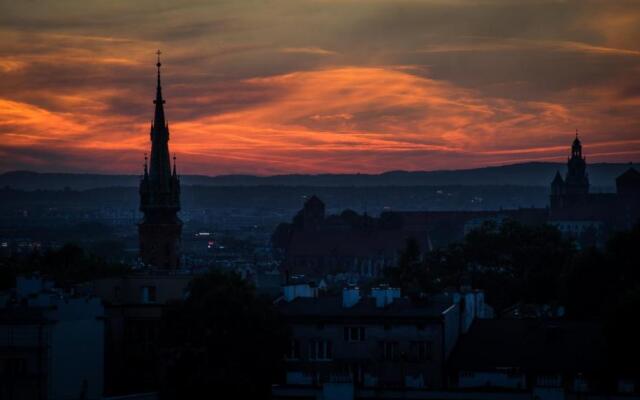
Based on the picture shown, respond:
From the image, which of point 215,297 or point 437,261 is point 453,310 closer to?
point 215,297

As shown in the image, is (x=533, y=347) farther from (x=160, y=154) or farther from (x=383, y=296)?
(x=160, y=154)

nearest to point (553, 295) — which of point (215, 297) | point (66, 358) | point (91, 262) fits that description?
point (91, 262)

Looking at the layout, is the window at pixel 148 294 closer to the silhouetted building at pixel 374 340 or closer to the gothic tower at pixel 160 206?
the silhouetted building at pixel 374 340

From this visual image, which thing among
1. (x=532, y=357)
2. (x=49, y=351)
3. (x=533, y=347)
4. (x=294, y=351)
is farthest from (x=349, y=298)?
(x=49, y=351)

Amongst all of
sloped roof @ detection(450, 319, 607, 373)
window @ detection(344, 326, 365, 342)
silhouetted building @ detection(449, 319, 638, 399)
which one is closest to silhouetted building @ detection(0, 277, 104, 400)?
window @ detection(344, 326, 365, 342)

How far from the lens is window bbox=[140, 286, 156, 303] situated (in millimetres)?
68438

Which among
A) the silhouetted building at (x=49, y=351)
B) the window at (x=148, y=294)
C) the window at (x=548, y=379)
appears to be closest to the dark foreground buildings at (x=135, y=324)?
the window at (x=148, y=294)

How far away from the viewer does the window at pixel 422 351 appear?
5988cm

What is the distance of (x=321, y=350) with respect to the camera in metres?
61.3

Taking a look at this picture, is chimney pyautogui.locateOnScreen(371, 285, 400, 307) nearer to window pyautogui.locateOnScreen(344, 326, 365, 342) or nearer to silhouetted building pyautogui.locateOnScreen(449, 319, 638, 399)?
window pyautogui.locateOnScreen(344, 326, 365, 342)

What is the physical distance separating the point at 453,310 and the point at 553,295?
38677 mm

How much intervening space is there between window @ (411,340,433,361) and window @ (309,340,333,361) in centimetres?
327

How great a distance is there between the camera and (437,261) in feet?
406

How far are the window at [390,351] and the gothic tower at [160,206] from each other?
4902 centimetres
